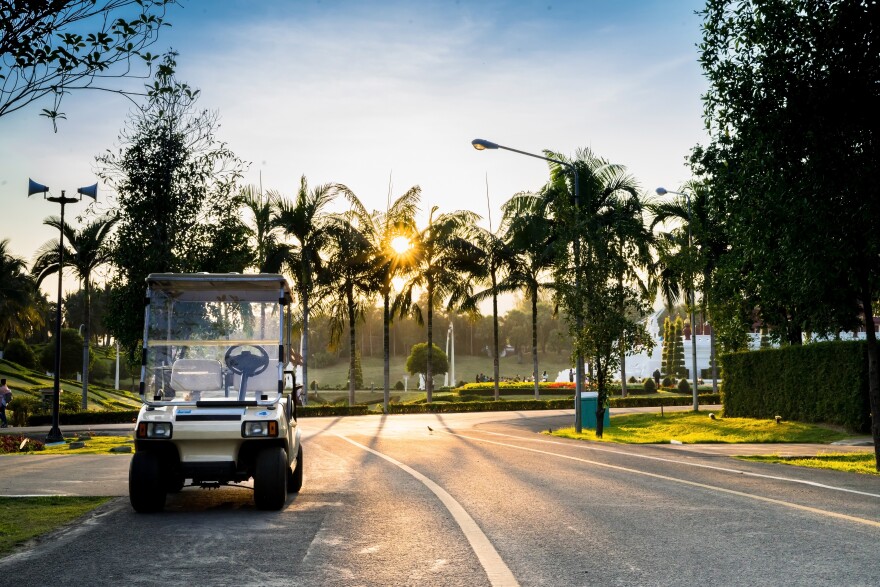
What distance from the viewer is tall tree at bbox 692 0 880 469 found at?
14.2m

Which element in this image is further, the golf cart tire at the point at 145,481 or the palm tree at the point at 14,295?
the palm tree at the point at 14,295

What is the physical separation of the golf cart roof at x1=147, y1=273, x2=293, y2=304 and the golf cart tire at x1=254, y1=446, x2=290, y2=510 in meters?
2.08

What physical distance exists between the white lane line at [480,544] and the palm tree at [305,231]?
32523 mm

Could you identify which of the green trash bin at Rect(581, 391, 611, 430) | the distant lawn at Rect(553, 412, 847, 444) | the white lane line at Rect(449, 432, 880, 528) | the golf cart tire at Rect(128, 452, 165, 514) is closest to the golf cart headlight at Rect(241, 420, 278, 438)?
the golf cart tire at Rect(128, 452, 165, 514)

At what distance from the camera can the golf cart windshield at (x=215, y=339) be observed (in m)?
10.6

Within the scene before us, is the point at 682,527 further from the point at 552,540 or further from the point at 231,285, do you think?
the point at 231,285

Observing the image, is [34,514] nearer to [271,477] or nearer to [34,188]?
[271,477]

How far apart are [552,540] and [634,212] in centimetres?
3953

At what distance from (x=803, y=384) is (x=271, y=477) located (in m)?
23.7

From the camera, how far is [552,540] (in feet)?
24.2

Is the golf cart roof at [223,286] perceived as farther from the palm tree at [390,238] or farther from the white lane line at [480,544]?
the palm tree at [390,238]

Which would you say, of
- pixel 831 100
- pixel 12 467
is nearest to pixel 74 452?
pixel 12 467

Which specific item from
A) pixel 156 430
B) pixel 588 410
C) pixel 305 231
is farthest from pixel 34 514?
pixel 305 231

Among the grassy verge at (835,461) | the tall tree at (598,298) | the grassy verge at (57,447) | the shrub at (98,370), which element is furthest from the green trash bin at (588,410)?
the shrub at (98,370)
